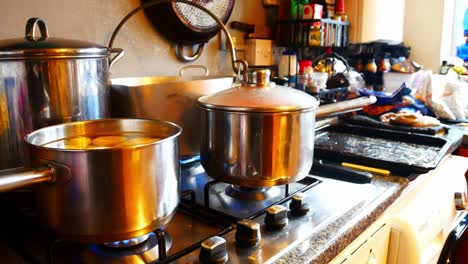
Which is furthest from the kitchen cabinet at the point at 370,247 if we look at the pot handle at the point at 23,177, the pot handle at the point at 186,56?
the pot handle at the point at 186,56

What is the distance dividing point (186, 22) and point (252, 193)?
Result: 1.93ft

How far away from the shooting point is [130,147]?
487 mm

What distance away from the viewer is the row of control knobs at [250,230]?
0.54 metres

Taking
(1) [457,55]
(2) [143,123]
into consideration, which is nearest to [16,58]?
(2) [143,123]

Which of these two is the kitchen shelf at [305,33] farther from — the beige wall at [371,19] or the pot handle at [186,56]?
the pot handle at [186,56]

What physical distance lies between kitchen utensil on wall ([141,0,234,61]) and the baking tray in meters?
0.50

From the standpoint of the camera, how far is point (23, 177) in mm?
435

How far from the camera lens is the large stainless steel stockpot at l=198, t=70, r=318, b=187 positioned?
2.23 feet

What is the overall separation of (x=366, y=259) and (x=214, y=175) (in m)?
0.34

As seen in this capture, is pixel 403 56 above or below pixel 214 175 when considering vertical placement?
above

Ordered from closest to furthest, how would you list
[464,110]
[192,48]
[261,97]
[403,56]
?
[261,97] → [192,48] → [464,110] → [403,56]

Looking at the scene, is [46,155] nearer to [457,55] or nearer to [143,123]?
[143,123]

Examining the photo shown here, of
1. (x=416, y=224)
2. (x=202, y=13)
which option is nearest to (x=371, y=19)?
(x=202, y=13)

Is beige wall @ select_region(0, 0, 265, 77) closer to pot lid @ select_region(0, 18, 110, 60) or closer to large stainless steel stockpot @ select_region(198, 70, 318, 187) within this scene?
pot lid @ select_region(0, 18, 110, 60)
